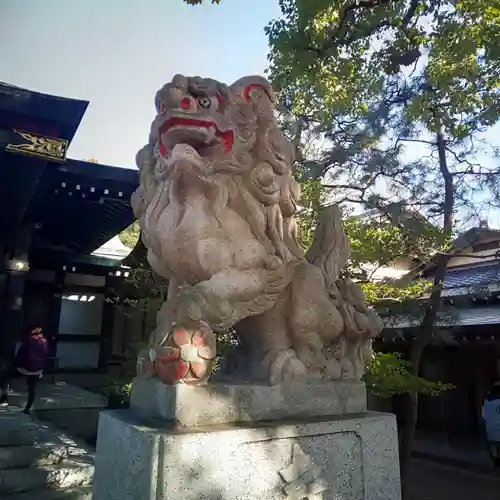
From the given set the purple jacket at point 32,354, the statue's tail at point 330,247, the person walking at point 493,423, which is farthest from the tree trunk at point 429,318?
the purple jacket at point 32,354

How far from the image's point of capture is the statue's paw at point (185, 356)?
169cm

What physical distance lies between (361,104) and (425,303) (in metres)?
2.41

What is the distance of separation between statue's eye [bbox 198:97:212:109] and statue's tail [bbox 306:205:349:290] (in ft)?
2.88

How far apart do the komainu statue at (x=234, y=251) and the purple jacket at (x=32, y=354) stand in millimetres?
4640

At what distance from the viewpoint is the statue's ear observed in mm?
2164

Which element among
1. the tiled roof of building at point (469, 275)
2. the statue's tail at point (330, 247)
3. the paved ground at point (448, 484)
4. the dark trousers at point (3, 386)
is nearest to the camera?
the statue's tail at point (330, 247)

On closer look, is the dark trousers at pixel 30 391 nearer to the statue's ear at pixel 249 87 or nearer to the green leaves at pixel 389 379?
the green leaves at pixel 389 379

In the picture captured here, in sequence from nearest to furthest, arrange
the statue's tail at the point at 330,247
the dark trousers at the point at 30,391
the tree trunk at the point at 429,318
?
the statue's tail at the point at 330,247
the tree trunk at the point at 429,318
the dark trousers at the point at 30,391

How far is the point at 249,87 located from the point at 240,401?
1.42m

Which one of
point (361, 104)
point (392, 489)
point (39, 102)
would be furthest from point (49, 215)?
point (392, 489)

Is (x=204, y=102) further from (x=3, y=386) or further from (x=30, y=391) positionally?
(x=3, y=386)

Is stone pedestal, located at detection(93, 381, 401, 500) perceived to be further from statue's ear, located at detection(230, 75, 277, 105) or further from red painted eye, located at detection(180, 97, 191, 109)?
statue's ear, located at detection(230, 75, 277, 105)

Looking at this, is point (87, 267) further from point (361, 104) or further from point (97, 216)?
point (361, 104)

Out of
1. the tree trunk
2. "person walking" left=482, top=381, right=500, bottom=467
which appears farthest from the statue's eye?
"person walking" left=482, top=381, right=500, bottom=467
